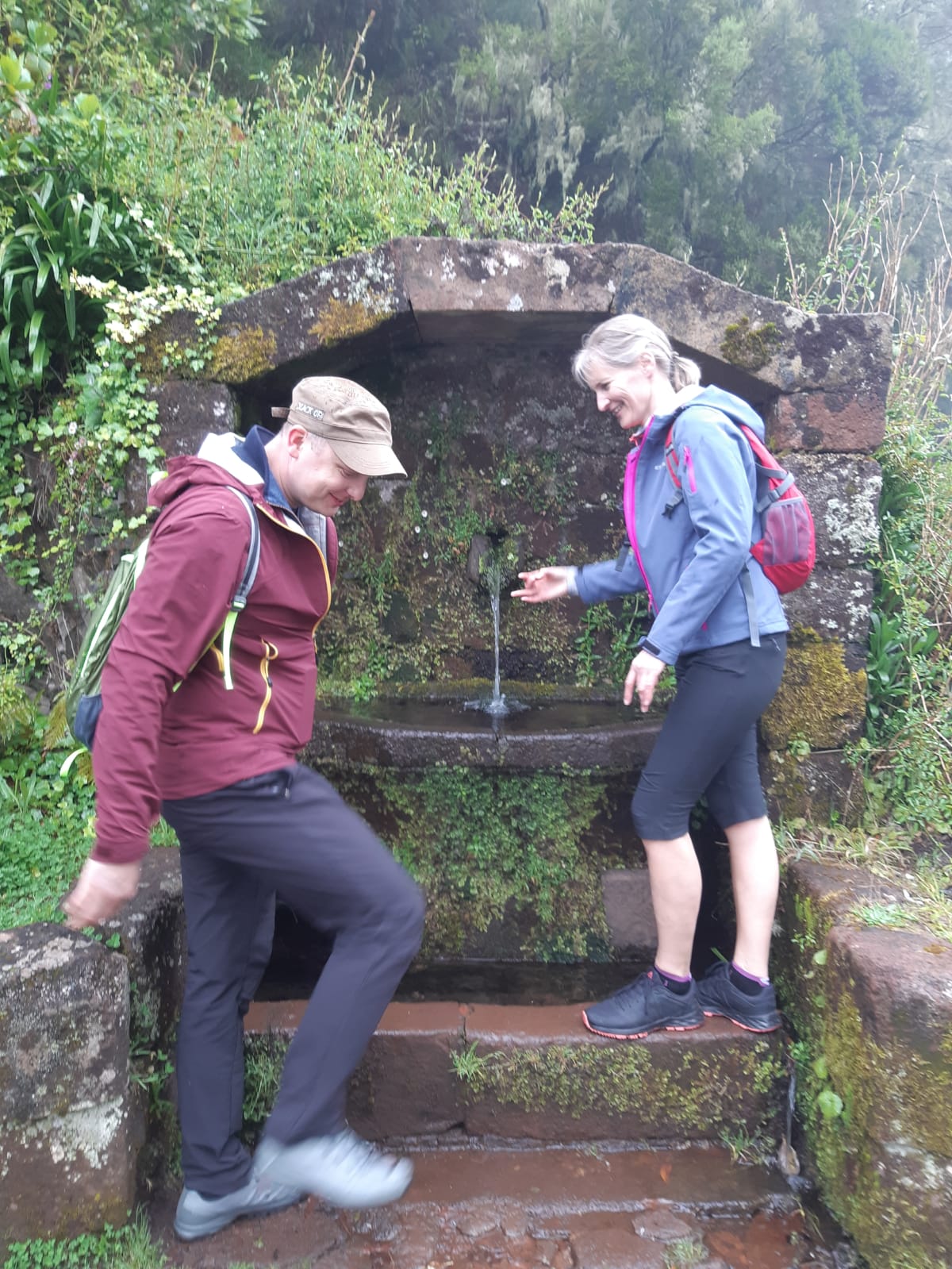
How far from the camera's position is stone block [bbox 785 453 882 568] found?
3.00 m

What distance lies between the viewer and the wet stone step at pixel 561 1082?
2.35m

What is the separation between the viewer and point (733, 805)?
236 centimetres

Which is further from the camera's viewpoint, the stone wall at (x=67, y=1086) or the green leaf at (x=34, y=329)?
the green leaf at (x=34, y=329)

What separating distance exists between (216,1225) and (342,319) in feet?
9.21

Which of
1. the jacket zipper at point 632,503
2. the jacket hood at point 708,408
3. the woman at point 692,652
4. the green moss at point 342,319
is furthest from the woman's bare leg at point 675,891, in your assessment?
the green moss at point 342,319

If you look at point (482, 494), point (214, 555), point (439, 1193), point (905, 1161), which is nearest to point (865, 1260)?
point (905, 1161)

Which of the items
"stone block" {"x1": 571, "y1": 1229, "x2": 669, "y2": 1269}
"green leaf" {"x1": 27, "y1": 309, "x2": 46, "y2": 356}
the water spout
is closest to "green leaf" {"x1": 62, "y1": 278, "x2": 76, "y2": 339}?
"green leaf" {"x1": 27, "y1": 309, "x2": 46, "y2": 356}

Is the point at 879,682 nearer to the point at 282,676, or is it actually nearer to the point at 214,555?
the point at 282,676

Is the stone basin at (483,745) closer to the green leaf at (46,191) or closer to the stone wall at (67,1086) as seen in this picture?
the stone wall at (67,1086)

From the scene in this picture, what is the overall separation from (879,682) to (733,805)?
113cm

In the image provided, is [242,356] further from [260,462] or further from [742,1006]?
[742,1006]

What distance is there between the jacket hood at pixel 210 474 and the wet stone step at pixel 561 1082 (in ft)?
5.13

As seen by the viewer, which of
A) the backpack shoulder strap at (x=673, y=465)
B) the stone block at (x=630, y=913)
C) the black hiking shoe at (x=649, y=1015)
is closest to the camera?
the backpack shoulder strap at (x=673, y=465)

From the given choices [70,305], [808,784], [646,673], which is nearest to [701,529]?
[646,673]
